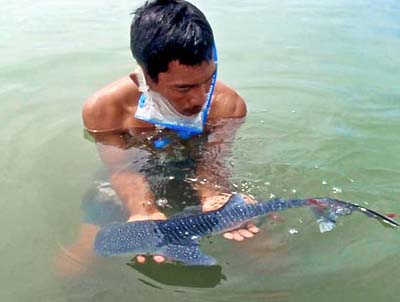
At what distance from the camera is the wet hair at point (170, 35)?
276 cm

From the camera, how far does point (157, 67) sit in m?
2.89

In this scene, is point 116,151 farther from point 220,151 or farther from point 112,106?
point 220,151

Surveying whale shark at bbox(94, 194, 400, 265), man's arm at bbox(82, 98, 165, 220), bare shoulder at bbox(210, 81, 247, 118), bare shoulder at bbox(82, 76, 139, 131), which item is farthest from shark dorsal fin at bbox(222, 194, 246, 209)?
bare shoulder at bbox(82, 76, 139, 131)

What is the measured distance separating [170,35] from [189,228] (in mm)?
972

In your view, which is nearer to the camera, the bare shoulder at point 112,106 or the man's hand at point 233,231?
the man's hand at point 233,231

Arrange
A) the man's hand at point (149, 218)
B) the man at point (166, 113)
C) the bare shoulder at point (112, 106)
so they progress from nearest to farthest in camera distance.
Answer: the man's hand at point (149, 218) → the man at point (166, 113) → the bare shoulder at point (112, 106)

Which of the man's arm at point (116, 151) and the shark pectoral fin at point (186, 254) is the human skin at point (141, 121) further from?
the shark pectoral fin at point (186, 254)

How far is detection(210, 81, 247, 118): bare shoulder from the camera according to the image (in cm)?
359

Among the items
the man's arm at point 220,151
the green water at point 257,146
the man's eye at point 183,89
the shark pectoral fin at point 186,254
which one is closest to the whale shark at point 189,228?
the shark pectoral fin at point 186,254

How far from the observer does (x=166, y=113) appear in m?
3.32

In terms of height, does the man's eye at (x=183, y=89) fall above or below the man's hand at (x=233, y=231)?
above

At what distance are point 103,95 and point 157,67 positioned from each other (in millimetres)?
727

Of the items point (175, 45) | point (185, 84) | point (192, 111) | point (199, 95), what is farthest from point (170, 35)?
point (192, 111)

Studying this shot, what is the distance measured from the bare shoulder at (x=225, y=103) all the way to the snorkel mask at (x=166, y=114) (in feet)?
0.59
